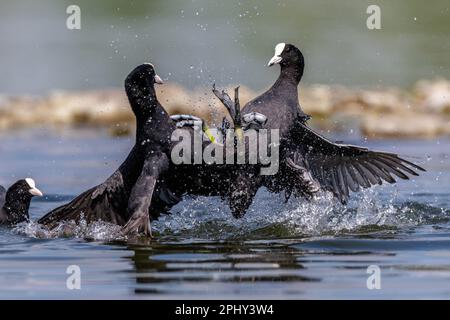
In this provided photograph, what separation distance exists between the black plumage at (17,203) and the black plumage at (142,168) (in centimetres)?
72

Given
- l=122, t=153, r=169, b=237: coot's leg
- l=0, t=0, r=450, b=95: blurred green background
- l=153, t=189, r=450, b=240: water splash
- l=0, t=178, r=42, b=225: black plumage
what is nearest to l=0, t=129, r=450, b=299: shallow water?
l=153, t=189, r=450, b=240: water splash

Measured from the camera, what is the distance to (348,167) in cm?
944

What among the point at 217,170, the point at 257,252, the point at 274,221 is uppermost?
the point at 217,170

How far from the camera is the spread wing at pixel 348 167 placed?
926 centimetres

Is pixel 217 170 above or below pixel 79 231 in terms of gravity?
above

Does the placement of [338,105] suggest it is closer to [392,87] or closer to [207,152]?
[392,87]

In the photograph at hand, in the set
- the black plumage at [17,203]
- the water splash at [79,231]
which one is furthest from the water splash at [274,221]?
the black plumage at [17,203]

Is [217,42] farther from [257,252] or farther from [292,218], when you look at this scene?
[257,252]

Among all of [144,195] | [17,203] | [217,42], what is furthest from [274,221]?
[217,42]

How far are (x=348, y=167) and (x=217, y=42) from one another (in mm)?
8394

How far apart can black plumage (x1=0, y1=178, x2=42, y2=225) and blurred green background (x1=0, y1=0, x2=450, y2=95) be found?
6897 millimetres

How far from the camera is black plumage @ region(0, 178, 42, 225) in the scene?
9406mm

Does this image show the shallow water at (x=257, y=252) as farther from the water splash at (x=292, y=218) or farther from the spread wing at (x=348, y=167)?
the spread wing at (x=348, y=167)

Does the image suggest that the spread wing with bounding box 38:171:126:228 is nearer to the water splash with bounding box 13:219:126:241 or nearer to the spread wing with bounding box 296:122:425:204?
the water splash with bounding box 13:219:126:241
